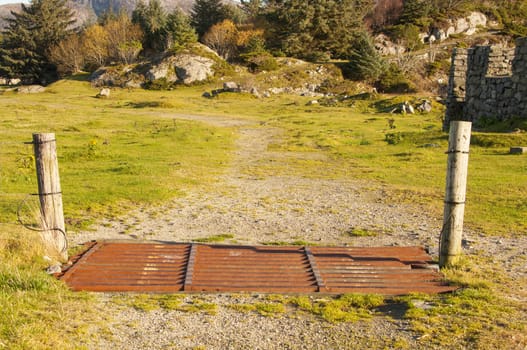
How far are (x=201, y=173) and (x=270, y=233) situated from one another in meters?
5.48

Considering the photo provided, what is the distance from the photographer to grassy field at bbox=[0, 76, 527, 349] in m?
4.92

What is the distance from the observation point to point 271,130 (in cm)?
2367

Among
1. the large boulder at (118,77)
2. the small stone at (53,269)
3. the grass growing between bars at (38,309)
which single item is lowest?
the small stone at (53,269)

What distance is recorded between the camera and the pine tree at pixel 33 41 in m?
62.2

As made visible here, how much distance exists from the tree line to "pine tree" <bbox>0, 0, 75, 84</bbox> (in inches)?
4.7

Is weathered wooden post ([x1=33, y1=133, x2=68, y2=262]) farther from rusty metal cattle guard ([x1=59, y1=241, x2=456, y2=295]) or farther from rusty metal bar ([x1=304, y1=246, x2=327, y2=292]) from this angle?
rusty metal bar ([x1=304, y1=246, x2=327, y2=292])

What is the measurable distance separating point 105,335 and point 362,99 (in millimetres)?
34461

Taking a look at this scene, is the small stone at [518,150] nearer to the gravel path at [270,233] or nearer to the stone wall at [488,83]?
the stone wall at [488,83]

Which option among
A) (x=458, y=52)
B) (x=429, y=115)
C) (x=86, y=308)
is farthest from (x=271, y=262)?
(x=429, y=115)

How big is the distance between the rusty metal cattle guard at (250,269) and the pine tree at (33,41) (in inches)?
2536

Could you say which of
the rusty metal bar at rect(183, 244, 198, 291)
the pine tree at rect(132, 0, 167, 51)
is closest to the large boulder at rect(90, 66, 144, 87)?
the pine tree at rect(132, 0, 167, 51)

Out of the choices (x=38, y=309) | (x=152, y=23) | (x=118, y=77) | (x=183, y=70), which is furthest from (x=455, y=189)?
(x=152, y=23)

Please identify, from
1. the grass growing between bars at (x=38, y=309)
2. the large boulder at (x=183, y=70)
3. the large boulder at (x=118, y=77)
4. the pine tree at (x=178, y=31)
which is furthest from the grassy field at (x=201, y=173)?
the pine tree at (x=178, y=31)

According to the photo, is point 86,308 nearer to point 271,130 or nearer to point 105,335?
point 105,335
